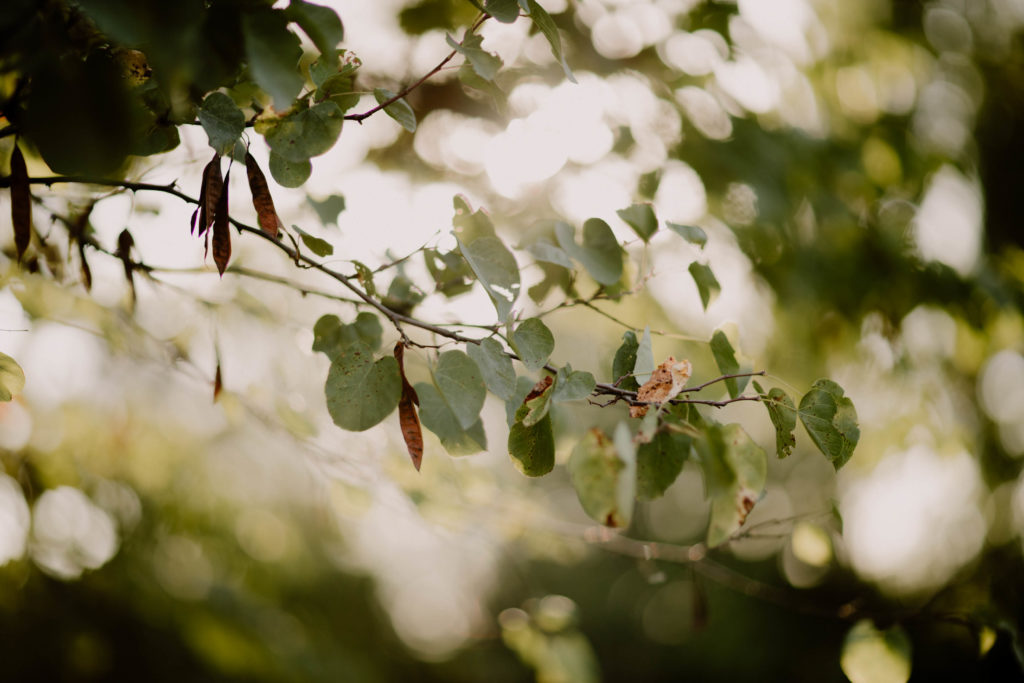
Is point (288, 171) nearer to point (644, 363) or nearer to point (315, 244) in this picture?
point (315, 244)

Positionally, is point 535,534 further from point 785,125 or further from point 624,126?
point 785,125

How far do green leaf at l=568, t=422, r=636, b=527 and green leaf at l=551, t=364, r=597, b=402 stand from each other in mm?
54

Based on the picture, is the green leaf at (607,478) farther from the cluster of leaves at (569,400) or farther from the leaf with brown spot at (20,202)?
the leaf with brown spot at (20,202)

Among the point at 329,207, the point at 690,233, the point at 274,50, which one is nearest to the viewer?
the point at 274,50

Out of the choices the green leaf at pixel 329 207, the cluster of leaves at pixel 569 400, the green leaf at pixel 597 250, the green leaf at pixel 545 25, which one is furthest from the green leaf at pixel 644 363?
the green leaf at pixel 329 207

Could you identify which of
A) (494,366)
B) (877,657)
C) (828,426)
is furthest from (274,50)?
(877,657)

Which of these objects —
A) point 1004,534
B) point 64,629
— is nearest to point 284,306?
point 64,629

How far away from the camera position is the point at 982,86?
2.33 m

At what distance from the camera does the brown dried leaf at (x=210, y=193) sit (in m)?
0.47

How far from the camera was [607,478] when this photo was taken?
38 centimetres

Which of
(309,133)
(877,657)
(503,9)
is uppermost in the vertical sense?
(503,9)

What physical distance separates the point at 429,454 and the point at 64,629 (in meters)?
2.09

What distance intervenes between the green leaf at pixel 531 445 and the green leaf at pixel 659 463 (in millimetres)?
74

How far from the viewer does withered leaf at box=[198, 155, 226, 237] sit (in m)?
0.47
